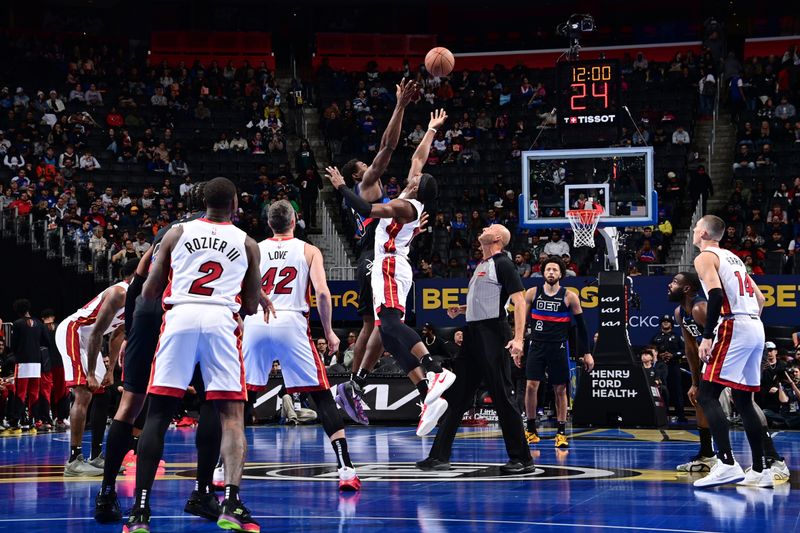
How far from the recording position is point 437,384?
374 inches

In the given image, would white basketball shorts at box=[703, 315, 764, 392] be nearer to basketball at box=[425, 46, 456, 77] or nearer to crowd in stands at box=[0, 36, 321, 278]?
basketball at box=[425, 46, 456, 77]

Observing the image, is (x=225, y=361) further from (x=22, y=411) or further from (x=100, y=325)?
(x=22, y=411)

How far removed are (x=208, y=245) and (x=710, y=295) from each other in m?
4.40

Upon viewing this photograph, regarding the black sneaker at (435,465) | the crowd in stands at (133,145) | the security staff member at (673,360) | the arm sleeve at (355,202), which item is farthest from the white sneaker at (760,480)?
the crowd in stands at (133,145)

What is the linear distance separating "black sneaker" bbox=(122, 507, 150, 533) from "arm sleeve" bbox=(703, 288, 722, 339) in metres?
4.89

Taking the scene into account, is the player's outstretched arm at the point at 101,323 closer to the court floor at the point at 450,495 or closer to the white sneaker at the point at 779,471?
the court floor at the point at 450,495

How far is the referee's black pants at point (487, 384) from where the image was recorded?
966cm

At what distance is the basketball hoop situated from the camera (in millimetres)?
18281

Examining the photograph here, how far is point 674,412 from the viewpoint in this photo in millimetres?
18922

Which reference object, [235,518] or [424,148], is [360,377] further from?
[235,518]

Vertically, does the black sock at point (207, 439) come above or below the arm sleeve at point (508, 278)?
below

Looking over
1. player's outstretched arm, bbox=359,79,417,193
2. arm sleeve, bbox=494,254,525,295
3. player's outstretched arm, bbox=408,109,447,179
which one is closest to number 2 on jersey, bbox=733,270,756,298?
arm sleeve, bbox=494,254,525,295

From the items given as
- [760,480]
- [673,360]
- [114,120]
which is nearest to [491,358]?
[760,480]

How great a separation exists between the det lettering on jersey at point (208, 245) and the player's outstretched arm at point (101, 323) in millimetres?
2097
